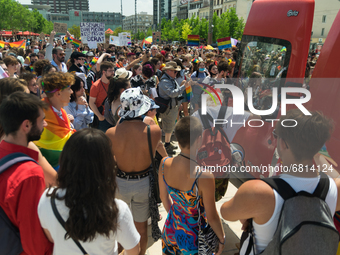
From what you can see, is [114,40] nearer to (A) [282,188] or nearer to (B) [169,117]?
(B) [169,117]

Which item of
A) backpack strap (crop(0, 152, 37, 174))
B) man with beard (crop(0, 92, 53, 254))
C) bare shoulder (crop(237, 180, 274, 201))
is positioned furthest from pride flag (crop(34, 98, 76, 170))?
bare shoulder (crop(237, 180, 274, 201))

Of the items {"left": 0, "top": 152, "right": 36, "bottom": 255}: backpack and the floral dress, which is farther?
the floral dress

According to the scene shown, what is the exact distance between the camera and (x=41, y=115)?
6.07ft

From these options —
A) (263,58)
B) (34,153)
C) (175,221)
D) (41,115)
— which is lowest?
(175,221)

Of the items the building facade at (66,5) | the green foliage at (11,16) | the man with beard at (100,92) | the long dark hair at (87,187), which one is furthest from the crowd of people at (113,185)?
the building facade at (66,5)

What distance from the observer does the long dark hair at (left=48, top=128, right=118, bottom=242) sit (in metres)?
1.35

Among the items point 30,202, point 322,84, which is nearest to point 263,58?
point 322,84

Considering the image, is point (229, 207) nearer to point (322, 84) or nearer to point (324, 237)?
point (324, 237)

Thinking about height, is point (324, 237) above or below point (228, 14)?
below

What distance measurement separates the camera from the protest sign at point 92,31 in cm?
1144

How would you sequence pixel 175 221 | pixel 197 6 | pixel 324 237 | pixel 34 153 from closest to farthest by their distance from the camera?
pixel 324 237
pixel 34 153
pixel 175 221
pixel 197 6

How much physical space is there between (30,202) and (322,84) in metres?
2.96

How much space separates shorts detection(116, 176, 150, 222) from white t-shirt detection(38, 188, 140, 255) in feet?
3.53

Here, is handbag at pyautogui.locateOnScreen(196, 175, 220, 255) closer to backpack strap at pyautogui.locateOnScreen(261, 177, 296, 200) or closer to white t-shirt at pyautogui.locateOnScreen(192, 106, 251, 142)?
backpack strap at pyautogui.locateOnScreen(261, 177, 296, 200)
